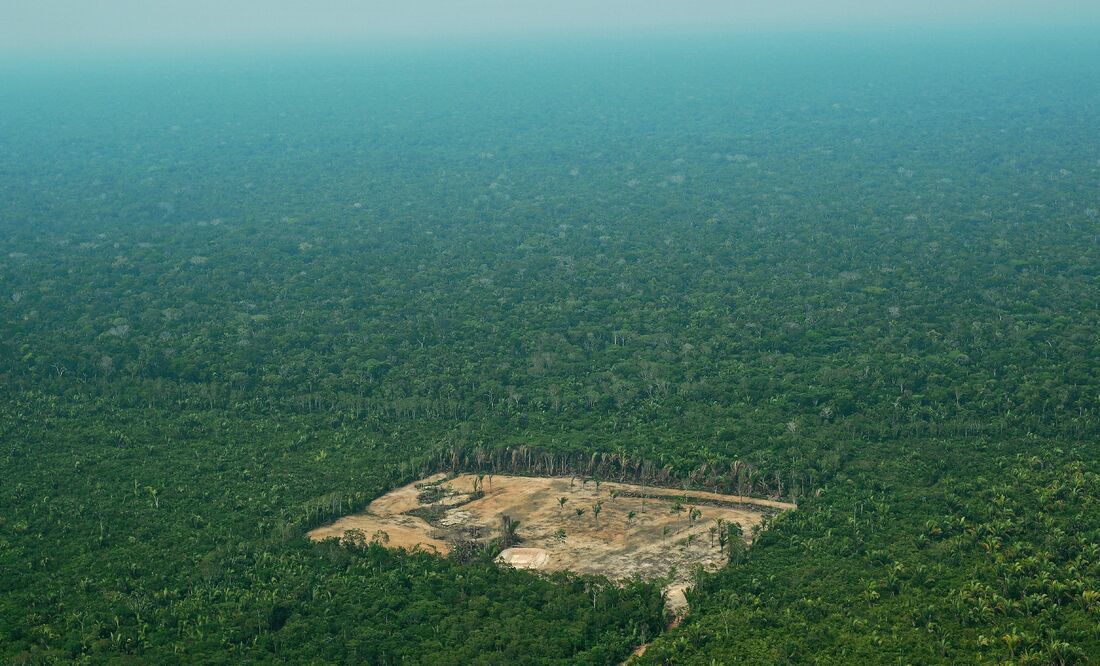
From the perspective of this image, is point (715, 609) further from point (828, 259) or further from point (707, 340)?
point (828, 259)

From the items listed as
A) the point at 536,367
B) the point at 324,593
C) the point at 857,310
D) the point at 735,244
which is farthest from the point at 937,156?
the point at 324,593

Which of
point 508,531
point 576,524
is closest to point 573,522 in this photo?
point 576,524

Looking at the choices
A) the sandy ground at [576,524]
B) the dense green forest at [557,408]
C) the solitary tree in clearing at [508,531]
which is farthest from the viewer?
the solitary tree in clearing at [508,531]

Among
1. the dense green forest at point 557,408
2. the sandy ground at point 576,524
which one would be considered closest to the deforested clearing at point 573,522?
the sandy ground at point 576,524

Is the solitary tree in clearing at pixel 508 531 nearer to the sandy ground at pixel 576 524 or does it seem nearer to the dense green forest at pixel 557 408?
the sandy ground at pixel 576 524

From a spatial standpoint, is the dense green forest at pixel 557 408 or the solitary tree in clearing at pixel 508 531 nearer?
the dense green forest at pixel 557 408

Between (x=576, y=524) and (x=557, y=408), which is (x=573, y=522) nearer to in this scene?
(x=576, y=524)

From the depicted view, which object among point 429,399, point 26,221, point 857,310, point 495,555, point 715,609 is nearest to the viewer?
point 715,609
